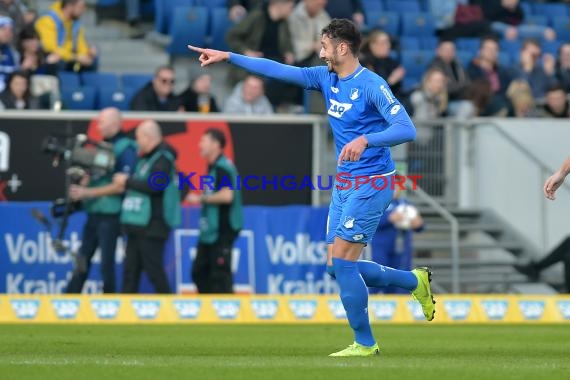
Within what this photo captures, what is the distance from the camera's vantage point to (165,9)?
2133 cm

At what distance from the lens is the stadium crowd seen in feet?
62.7

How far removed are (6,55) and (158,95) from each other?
6.76ft

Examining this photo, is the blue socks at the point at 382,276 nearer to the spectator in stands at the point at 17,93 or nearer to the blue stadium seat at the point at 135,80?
the spectator in stands at the point at 17,93

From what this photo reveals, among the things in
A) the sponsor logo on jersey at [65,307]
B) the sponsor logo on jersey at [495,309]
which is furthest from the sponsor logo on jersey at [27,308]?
the sponsor logo on jersey at [495,309]

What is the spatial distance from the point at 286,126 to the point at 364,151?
865 cm

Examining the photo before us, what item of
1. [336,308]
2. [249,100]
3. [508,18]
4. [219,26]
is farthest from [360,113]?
[508,18]

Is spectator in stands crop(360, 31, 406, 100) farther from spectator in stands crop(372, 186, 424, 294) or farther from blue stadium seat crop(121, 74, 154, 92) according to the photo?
blue stadium seat crop(121, 74, 154, 92)

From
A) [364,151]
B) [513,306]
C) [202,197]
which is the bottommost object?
[513,306]

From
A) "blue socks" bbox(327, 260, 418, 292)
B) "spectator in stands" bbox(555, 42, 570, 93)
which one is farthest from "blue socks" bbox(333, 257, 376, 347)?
"spectator in stands" bbox(555, 42, 570, 93)

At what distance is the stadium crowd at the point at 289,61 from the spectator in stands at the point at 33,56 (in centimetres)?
1

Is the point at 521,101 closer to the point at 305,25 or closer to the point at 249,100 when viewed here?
the point at 305,25
